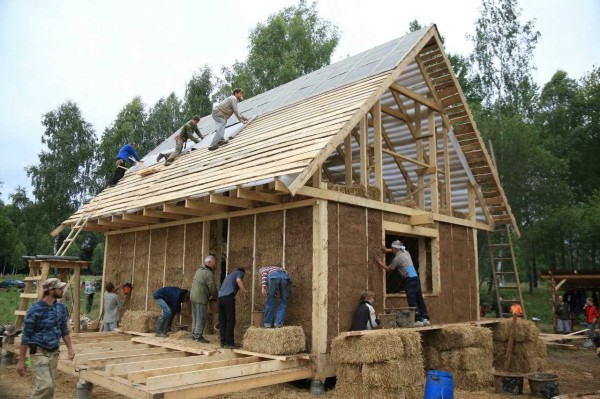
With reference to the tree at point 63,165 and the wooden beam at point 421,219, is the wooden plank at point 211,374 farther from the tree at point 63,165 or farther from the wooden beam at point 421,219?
the tree at point 63,165

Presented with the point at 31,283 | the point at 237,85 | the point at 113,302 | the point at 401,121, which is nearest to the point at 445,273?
the point at 401,121

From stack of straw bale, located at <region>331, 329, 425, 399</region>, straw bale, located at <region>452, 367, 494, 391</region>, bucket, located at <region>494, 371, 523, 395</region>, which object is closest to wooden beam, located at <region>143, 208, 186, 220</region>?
stack of straw bale, located at <region>331, 329, 425, 399</region>

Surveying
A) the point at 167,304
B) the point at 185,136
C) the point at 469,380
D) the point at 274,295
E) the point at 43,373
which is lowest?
the point at 469,380

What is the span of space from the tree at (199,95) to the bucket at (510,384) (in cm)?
2603

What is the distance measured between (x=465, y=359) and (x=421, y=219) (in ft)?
8.71

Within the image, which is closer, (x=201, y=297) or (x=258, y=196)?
(x=258, y=196)

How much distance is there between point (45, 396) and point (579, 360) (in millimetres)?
12451

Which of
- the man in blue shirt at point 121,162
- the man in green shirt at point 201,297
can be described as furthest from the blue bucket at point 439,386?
the man in blue shirt at point 121,162

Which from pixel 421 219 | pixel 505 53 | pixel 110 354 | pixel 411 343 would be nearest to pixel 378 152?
pixel 421 219

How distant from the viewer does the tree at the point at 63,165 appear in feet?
102

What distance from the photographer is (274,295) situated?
7.48m

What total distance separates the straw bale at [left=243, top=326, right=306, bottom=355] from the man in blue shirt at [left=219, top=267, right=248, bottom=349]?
2.18 feet

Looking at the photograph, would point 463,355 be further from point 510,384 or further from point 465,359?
point 510,384

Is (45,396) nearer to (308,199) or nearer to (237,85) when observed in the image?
(308,199)
